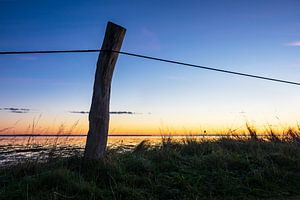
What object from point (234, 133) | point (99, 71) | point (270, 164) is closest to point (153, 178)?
point (99, 71)

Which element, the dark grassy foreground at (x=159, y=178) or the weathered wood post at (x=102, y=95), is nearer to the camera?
the dark grassy foreground at (x=159, y=178)

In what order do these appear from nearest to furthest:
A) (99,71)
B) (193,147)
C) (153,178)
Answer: (153,178) → (99,71) → (193,147)

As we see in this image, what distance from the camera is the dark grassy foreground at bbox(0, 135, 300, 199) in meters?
4.00

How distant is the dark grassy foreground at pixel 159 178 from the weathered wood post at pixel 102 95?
0.83 feet

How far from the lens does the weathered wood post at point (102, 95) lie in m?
4.86

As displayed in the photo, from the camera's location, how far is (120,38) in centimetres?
521

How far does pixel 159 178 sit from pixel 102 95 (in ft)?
5.22

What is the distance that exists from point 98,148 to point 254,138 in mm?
5442

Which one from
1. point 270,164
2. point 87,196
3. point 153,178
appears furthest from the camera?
point 270,164

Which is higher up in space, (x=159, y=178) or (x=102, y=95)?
(x=102, y=95)

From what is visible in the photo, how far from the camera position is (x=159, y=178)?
4598 mm

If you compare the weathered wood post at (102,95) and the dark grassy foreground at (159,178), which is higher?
the weathered wood post at (102,95)

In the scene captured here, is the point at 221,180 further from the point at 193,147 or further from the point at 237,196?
the point at 193,147

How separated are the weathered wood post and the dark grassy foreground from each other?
0.83 ft
